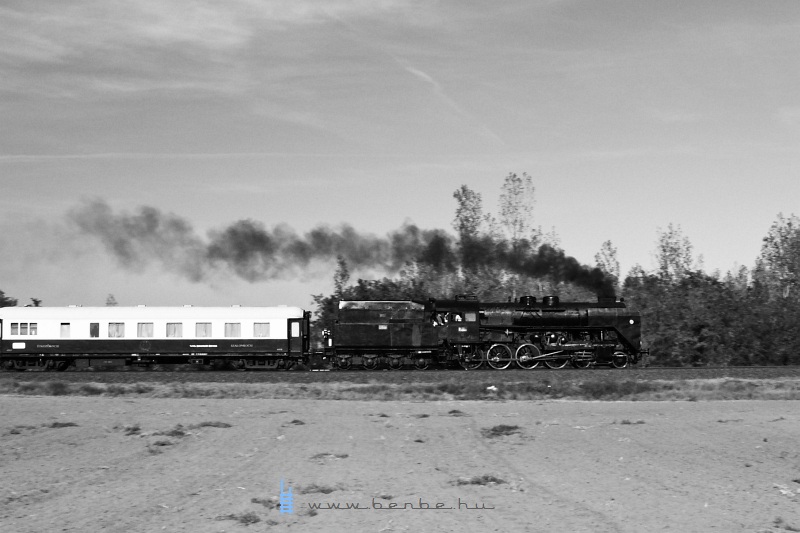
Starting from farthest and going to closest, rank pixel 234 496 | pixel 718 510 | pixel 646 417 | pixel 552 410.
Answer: pixel 552 410
pixel 646 417
pixel 234 496
pixel 718 510

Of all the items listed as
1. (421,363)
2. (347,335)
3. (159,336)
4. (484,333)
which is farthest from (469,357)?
(159,336)

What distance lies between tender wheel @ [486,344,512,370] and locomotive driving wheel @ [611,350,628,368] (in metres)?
5.16

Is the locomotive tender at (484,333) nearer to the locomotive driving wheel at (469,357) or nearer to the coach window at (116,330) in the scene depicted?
the locomotive driving wheel at (469,357)

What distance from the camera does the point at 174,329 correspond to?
43281mm

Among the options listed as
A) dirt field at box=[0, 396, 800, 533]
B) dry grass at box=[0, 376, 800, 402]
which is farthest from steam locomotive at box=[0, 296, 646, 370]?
dirt field at box=[0, 396, 800, 533]

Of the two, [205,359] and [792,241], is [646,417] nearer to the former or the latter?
[205,359]

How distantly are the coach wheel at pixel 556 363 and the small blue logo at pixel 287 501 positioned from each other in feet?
98.4

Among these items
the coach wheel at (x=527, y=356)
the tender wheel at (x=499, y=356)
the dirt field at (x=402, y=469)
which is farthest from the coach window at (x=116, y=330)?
the coach wheel at (x=527, y=356)

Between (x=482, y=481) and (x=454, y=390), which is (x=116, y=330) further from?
(x=482, y=481)

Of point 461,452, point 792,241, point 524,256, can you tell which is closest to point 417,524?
point 461,452

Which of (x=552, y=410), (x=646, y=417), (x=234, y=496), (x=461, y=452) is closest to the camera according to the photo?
(x=234, y=496)

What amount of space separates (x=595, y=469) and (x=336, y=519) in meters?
5.77

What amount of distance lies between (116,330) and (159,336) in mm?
2234

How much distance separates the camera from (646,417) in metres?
23.3
